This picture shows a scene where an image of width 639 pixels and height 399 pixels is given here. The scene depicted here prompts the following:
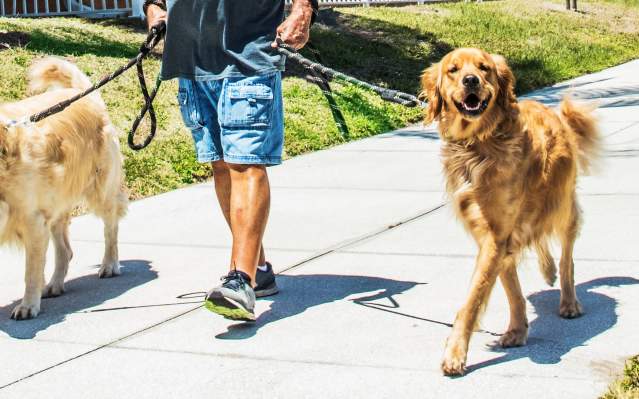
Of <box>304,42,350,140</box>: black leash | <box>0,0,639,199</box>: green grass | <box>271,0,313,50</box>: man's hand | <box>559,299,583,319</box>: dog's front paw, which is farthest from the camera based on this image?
<box>304,42,350,140</box>: black leash

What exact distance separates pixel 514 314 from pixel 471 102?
1.01 meters

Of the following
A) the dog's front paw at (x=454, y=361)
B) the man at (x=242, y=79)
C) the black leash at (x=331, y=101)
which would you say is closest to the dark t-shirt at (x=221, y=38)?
the man at (x=242, y=79)

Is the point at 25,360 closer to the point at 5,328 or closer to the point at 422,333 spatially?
the point at 5,328

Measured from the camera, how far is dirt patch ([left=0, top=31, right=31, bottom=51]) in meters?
11.7

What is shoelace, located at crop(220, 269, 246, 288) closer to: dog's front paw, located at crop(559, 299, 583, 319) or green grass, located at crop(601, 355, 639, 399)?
dog's front paw, located at crop(559, 299, 583, 319)

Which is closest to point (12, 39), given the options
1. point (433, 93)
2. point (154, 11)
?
point (154, 11)

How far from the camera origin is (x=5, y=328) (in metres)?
5.29

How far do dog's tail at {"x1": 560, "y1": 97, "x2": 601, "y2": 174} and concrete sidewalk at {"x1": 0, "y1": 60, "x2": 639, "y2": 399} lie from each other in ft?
1.05

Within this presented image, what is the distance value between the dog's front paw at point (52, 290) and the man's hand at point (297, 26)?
2039 millimetres

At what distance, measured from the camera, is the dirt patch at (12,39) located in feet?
38.5

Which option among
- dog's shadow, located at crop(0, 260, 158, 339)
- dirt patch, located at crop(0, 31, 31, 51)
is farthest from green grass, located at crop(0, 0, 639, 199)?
dog's shadow, located at crop(0, 260, 158, 339)

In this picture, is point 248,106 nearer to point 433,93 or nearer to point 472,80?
point 433,93

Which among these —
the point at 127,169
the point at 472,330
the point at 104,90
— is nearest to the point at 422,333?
the point at 472,330

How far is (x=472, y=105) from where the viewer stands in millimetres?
4336
